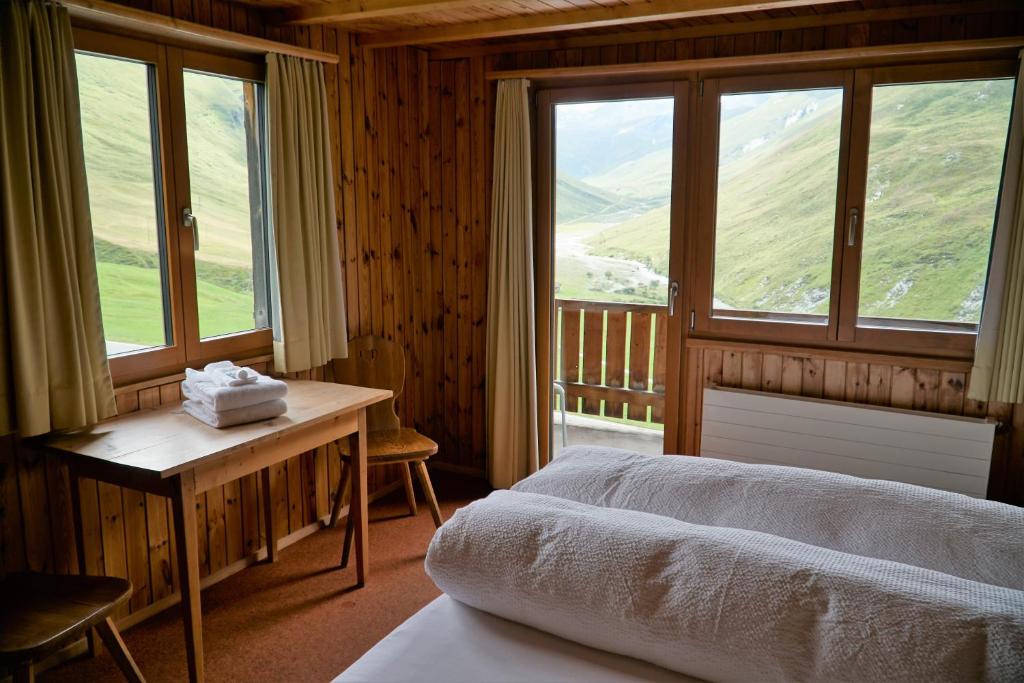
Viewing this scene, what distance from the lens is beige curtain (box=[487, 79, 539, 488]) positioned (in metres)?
3.73

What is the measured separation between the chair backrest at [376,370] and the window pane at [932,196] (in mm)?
2126

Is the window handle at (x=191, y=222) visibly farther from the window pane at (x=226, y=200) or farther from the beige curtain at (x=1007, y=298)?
the beige curtain at (x=1007, y=298)

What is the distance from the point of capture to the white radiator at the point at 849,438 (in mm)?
3020

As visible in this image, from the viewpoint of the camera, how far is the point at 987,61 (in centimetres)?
290

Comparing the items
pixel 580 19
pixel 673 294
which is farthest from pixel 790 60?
pixel 673 294

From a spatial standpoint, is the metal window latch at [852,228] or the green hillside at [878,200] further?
the metal window latch at [852,228]

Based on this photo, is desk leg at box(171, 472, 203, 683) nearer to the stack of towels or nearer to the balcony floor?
the stack of towels

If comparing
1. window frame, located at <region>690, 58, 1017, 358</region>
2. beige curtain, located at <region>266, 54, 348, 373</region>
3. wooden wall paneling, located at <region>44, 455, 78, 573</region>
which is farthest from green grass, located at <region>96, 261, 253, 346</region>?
window frame, located at <region>690, 58, 1017, 358</region>

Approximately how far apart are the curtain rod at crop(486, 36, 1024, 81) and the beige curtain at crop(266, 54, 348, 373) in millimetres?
952

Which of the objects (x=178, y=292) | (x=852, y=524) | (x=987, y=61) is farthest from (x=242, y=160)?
(x=987, y=61)

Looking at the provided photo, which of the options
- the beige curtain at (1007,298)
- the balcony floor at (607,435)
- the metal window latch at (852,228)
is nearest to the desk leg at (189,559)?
the balcony floor at (607,435)

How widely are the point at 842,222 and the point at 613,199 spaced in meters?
1.06

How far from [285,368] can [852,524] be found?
2.30 meters

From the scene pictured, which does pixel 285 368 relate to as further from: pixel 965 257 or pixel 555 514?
pixel 965 257
